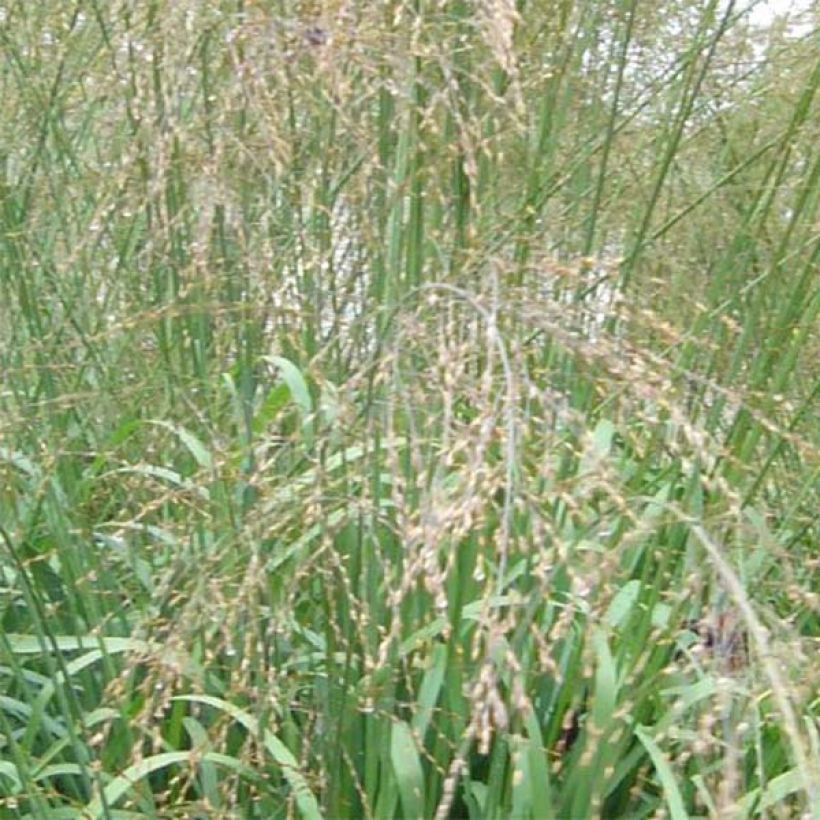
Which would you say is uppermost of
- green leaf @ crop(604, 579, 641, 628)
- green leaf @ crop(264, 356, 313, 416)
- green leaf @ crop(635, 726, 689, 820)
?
green leaf @ crop(264, 356, 313, 416)

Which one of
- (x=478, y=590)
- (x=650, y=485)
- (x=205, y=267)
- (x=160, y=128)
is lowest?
(x=478, y=590)

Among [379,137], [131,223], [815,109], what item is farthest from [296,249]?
[815,109]

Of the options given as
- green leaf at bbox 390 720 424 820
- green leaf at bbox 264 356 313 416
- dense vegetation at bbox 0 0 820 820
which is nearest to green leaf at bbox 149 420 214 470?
dense vegetation at bbox 0 0 820 820

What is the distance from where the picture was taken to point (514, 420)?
122cm

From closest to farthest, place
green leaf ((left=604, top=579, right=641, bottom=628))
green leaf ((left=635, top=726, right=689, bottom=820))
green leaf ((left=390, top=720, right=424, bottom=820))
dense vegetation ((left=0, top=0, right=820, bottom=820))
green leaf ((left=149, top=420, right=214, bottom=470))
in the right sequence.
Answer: dense vegetation ((left=0, top=0, right=820, bottom=820)) → green leaf ((left=635, top=726, right=689, bottom=820)) → green leaf ((left=390, top=720, right=424, bottom=820)) → green leaf ((left=604, top=579, right=641, bottom=628)) → green leaf ((left=149, top=420, right=214, bottom=470))

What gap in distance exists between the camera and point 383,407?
4.99ft

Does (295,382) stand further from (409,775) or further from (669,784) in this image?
(669,784)

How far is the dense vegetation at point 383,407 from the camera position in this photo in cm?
146

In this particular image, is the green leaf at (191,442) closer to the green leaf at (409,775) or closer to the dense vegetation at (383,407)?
the dense vegetation at (383,407)

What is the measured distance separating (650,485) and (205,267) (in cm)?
61

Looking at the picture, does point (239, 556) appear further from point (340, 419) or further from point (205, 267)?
point (205, 267)

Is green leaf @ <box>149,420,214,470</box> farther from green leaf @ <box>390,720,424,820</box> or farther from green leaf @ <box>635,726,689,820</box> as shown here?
green leaf @ <box>635,726,689,820</box>

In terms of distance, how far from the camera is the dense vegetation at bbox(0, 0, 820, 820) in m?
1.46

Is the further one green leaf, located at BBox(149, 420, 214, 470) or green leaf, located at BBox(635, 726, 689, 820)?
green leaf, located at BBox(149, 420, 214, 470)
